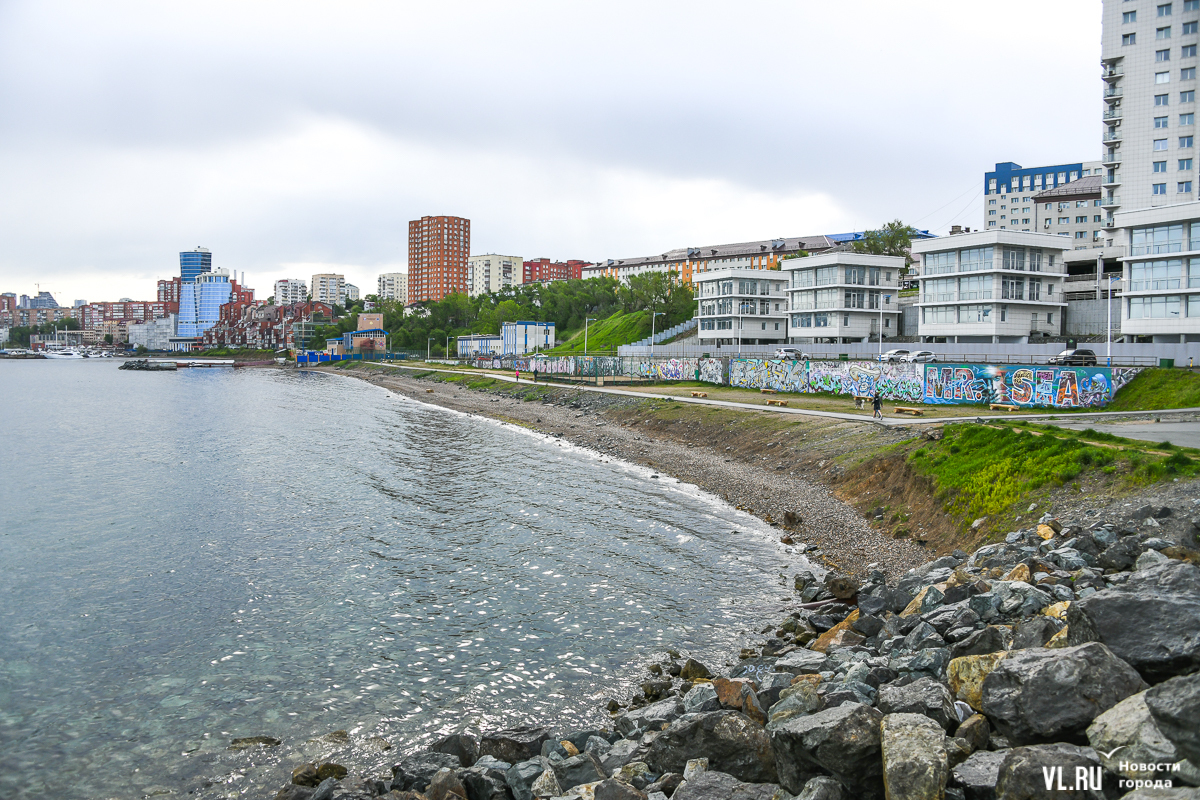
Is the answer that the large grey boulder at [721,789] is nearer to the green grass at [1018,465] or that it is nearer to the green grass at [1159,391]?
the green grass at [1018,465]

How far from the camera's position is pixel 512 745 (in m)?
12.1

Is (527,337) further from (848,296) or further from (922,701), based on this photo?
(922,701)

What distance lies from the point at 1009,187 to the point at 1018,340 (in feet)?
414

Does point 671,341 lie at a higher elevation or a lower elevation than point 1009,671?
higher

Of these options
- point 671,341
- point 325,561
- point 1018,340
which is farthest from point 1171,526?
point 671,341

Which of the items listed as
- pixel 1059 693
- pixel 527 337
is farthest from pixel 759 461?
pixel 527 337

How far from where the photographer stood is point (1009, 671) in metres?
8.98

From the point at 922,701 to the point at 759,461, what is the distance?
97.8 ft

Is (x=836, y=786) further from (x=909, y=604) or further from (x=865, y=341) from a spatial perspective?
(x=865, y=341)

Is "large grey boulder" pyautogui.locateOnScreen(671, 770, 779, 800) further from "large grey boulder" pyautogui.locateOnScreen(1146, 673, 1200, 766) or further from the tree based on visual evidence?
the tree

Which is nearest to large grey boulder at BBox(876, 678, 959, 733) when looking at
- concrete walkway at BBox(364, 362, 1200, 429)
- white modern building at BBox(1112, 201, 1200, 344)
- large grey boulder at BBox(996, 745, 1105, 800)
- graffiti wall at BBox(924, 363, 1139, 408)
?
large grey boulder at BBox(996, 745, 1105, 800)

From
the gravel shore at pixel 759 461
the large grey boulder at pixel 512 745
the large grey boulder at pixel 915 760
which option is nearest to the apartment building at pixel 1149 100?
the gravel shore at pixel 759 461

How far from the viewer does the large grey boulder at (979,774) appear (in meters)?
7.64

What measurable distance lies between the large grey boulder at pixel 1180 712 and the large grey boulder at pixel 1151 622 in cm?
199
